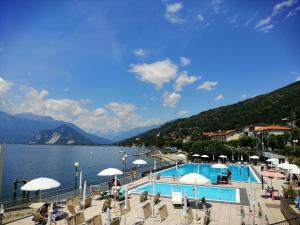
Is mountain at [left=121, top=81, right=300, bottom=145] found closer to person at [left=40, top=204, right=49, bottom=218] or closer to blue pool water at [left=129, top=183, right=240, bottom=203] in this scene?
blue pool water at [left=129, top=183, right=240, bottom=203]

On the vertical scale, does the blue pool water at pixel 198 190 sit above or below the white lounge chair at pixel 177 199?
below

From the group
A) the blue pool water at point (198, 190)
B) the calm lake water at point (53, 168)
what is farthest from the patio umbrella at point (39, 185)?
the calm lake water at point (53, 168)

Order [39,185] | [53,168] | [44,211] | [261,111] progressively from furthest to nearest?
[261,111] < [53,168] < [44,211] < [39,185]

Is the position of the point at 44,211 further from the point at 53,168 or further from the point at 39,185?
the point at 53,168

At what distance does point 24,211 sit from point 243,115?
120725 millimetres

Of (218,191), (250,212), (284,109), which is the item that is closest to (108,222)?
(250,212)

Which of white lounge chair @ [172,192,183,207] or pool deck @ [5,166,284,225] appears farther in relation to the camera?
white lounge chair @ [172,192,183,207]

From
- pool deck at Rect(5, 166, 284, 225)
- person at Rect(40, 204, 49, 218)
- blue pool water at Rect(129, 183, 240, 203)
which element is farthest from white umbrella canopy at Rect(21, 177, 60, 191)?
blue pool water at Rect(129, 183, 240, 203)

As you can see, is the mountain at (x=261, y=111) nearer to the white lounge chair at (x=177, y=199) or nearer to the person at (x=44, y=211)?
the white lounge chair at (x=177, y=199)

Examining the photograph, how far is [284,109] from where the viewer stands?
344ft

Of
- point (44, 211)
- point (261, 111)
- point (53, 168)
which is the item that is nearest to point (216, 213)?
point (44, 211)

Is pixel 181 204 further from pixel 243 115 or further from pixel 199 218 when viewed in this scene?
pixel 243 115

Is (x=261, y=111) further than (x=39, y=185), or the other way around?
(x=261, y=111)

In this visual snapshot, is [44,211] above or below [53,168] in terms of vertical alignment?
above
